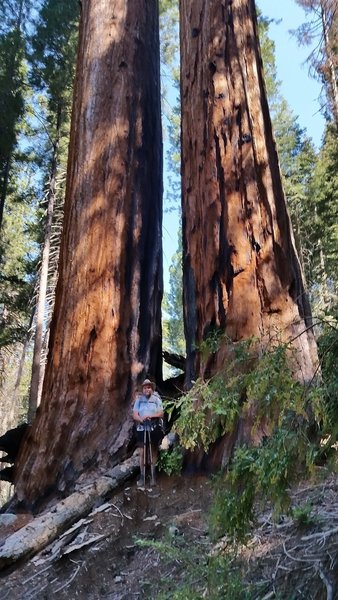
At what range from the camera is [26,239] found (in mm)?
20625

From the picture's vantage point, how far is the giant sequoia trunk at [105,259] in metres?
5.85

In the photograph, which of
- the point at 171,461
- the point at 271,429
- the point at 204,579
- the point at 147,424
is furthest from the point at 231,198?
the point at 271,429

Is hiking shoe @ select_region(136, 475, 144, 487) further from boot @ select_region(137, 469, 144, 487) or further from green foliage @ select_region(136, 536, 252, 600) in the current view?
green foliage @ select_region(136, 536, 252, 600)

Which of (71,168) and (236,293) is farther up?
(71,168)

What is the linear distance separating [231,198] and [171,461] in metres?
2.68

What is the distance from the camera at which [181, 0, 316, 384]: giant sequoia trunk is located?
5227mm

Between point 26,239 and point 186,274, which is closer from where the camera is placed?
point 186,274

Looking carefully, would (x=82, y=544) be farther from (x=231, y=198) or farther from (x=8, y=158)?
(x=8, y=158)

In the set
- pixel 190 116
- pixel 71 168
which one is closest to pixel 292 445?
pixel 190 116

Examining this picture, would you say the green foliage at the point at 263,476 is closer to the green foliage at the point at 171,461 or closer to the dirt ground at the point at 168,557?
the dirt ground at the point at 168,557

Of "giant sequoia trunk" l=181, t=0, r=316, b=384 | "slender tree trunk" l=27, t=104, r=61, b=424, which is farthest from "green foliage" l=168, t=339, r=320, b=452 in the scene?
"slender tree trunk" l=27, t=104, r=61, b=424

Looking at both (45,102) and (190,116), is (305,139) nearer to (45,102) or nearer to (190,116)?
(45,102)

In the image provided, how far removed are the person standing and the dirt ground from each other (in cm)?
25

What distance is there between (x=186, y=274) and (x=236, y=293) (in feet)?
3.29
